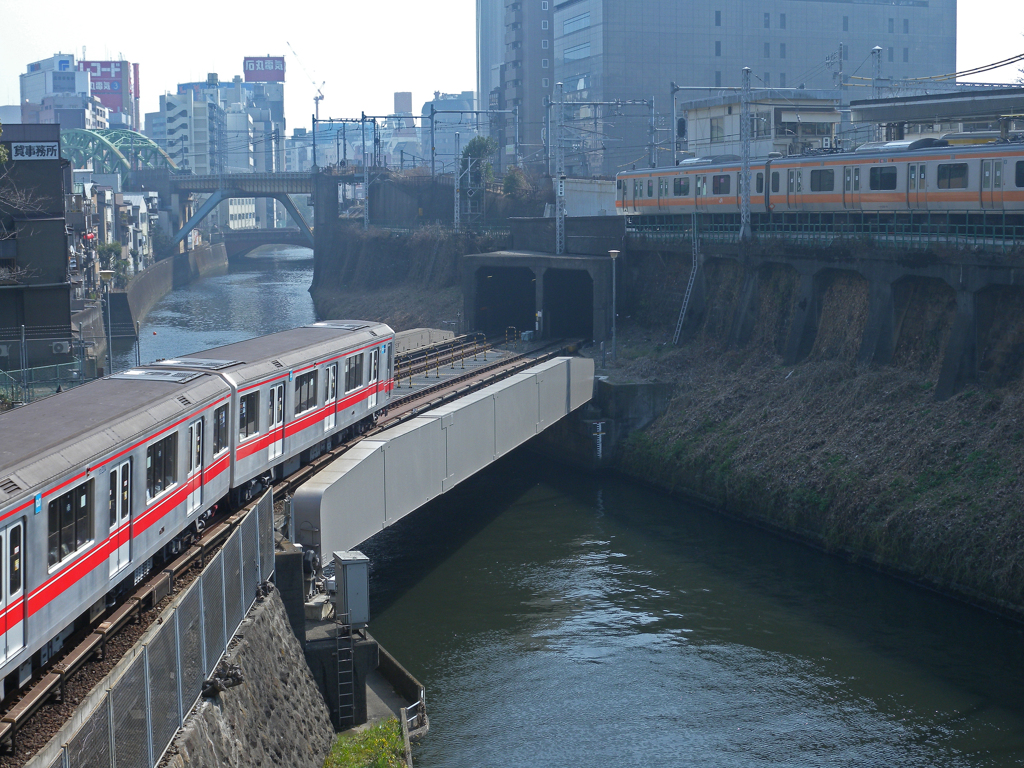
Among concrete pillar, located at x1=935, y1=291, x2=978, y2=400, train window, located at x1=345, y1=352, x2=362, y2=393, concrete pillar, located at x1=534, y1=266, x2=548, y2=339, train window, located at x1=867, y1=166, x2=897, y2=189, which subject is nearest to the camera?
train window, located at x1=345, y1=352, x2=362, y2=393

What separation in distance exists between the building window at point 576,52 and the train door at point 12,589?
3036 inches

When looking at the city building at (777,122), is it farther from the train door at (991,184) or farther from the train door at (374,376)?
the train door at (374,376)

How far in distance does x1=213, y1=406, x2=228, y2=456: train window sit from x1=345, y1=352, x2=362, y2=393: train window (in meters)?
5.70

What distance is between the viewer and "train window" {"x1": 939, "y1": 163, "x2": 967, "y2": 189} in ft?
Answer: 96.6

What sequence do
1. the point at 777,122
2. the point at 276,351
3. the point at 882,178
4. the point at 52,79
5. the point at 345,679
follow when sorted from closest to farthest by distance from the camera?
the point at 345,679
the point at 276,351
the point at 882,178
the point at 777,122
the point at 52,79

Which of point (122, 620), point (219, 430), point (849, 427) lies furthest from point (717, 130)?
point (122, 620)

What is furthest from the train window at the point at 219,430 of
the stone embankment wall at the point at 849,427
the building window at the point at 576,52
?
the building window at the point at 576,52

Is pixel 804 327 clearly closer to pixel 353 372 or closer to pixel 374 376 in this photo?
pixel 374 376

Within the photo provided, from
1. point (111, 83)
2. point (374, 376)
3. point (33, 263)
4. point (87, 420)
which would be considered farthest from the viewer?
point (111, 83)

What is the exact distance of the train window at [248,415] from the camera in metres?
16.9

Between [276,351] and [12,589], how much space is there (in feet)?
32.4

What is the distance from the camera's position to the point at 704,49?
265ft

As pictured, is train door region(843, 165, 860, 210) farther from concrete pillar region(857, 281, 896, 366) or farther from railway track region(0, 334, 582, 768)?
railway track region(0, 334, 582, 768)

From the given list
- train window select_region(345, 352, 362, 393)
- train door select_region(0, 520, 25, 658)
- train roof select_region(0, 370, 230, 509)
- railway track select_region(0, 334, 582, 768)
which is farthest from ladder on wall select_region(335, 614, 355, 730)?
train window select_region(345, 352, 362, 393)
